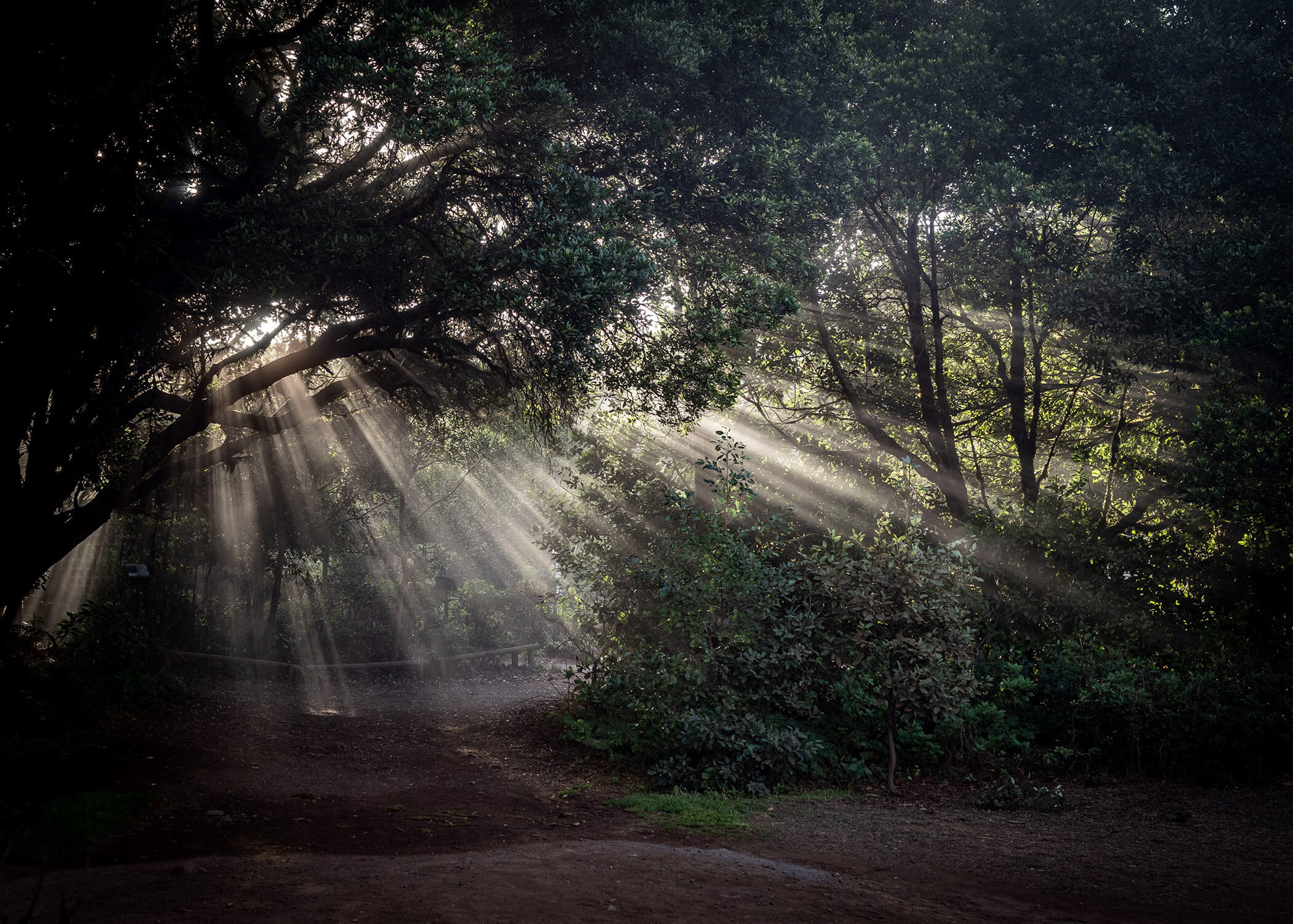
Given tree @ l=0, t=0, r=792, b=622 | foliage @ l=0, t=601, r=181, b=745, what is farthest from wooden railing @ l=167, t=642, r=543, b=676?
tree @ l=0, t=0, r=792, b=622

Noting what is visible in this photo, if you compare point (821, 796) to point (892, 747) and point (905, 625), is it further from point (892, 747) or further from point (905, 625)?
point (905, 625)

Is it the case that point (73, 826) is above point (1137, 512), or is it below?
below

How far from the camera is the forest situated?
8.08 metres

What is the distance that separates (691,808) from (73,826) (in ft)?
16.6

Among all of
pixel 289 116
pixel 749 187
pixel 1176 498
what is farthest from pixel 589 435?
pixel 1176 498

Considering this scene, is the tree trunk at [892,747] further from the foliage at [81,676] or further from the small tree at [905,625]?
the foliage at [81,676]

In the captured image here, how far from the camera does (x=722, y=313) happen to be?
9742 mm

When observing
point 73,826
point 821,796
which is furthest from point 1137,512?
point 73,826

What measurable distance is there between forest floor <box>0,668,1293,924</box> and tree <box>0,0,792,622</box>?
4.49m

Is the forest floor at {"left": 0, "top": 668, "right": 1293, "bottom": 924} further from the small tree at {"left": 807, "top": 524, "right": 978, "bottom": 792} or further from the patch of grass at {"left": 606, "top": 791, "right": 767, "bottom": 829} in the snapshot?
the small tree at {"left": 807, "top": 524, "right": 978, "bottom": 792}

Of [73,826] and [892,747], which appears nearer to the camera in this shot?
[73,826]

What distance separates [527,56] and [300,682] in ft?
56.2

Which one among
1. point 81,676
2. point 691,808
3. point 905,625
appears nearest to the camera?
point 691,808

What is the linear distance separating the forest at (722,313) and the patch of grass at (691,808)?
42cm
